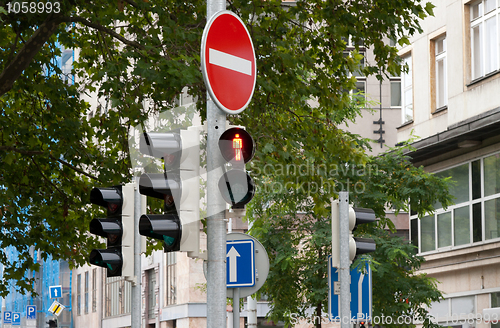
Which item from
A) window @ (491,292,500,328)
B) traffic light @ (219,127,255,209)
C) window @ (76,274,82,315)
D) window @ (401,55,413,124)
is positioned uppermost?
window @ (401,55,413,124)

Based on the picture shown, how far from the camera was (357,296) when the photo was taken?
24.9 feet

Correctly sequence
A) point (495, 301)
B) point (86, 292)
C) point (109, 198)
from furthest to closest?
point (86, 292) → point (495, 301) → point (109, 198)

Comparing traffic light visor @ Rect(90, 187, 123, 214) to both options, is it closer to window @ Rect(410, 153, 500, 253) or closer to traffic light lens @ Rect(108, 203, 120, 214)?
traffic light lens @ Rect(108, 203, 120, 214)

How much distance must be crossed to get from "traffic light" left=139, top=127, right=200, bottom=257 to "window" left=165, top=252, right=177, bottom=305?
3216cm

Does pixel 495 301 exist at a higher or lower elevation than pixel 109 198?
lower

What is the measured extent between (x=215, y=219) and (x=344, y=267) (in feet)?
9.42

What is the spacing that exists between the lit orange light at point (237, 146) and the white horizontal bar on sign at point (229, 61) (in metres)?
0.49

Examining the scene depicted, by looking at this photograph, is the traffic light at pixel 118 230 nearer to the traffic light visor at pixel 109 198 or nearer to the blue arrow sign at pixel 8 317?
the traffic light visor at pixel 109 198

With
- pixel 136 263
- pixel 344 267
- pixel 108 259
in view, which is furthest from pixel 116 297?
pixel 344 267

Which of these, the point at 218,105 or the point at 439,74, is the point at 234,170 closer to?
the point at 218,105

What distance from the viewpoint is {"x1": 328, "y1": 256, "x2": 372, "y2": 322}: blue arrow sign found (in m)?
7.48

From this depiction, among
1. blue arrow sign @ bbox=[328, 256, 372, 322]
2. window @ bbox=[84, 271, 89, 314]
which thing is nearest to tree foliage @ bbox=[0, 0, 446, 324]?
blue arrow sign @ bbox=[328, 256, 372, 322]

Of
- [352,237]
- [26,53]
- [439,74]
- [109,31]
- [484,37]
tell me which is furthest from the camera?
[439,74]

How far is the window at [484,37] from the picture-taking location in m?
21.9
